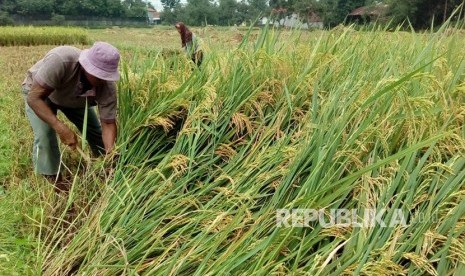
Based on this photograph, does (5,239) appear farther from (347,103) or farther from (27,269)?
(347,103)

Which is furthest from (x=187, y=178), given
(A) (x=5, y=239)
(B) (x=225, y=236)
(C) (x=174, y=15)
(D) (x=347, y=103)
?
(C) (x=174, y=15)

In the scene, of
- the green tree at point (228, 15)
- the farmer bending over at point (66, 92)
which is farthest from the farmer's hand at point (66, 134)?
the green tree at point (228, 15)

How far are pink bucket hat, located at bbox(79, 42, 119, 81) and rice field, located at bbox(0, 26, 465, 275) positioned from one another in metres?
0.14

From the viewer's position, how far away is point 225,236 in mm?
1574

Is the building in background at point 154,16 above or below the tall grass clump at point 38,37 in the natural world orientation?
below

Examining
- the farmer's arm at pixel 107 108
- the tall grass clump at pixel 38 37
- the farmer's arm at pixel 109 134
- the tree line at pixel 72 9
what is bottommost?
the tree line at pixel 72 9

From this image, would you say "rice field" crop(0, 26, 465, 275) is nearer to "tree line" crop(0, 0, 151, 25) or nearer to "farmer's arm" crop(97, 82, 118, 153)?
"farmer's arm" crop(97, 82, 118, 153)

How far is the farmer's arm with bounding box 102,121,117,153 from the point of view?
99.2 inches

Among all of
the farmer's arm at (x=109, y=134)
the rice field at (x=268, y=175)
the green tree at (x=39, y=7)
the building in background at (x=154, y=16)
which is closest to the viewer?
the rice field at (x=268, y=175)

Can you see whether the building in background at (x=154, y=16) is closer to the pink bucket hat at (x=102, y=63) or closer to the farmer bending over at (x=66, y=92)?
the farmer bending over at (x=66, y=92)

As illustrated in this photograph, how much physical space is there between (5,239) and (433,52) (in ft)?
8.17

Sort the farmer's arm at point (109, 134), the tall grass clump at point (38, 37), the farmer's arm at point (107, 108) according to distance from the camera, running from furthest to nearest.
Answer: the tall grass clump at point (38, 37) → the farmer's arm at point (107, 108) → the farmer's arm at point (109, 134)

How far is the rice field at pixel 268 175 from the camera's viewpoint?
1475 millimetres

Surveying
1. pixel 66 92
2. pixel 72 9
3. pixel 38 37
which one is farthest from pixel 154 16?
pixel 66 92
